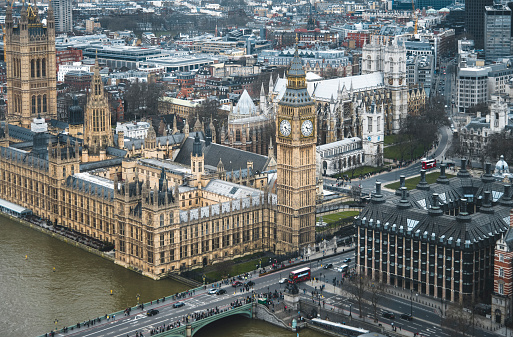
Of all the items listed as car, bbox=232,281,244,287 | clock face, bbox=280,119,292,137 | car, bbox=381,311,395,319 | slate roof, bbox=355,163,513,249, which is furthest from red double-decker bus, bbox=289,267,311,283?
clock face, bbox=280,119,292,137

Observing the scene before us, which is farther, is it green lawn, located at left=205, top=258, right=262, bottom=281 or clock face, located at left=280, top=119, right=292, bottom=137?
clock face, located at left=280, top=119, right=292, bottom=137

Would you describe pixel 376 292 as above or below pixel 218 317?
above

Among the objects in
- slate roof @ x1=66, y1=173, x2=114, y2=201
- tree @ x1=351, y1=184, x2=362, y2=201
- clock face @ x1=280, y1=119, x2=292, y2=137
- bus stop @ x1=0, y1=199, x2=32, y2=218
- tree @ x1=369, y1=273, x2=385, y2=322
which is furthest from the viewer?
tree @ x1=351, y1=184, x2=362, y2=201

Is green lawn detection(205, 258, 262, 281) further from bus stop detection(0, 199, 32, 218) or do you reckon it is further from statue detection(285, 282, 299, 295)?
bus stop detection(0, 199, 32, 218)

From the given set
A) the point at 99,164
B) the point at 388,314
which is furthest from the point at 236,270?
the point at 99,164

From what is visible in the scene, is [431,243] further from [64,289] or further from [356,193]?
[356,193]

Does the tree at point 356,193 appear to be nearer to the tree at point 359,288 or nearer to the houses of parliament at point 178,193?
the houses of parliament at point 178,193
